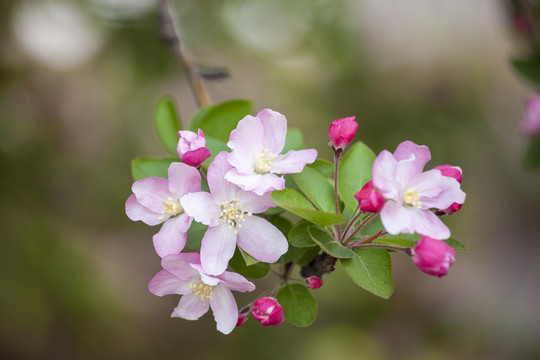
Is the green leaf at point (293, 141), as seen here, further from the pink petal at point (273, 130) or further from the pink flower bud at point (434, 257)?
the pink flower bud at point (434, 257)

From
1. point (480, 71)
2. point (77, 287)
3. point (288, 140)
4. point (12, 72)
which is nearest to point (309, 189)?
point (288, 140)

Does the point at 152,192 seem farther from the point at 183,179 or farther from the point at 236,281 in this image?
the point at 236,281

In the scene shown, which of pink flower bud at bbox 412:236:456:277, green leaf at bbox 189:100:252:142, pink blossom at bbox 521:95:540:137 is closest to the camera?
pink flower bud at bbox 412:236:456:277

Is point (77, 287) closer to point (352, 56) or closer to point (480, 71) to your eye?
point (352, 56)

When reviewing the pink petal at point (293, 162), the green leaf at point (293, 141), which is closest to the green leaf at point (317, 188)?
the pink petal at point (293, 162)

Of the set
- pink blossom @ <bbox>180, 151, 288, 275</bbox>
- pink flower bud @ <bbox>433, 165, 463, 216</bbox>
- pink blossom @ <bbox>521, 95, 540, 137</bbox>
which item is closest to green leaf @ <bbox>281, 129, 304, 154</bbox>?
pink blossom @ <bbox>180, 151, 288, 275</bbox>

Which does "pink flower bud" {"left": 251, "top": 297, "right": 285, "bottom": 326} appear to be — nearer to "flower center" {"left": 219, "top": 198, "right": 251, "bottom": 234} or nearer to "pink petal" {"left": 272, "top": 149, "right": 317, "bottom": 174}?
"flower center" {"left": 219, "top": 198, "right": 251, "bottom": 234}

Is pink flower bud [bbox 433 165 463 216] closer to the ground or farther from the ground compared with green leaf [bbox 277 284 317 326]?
farther from the ground
